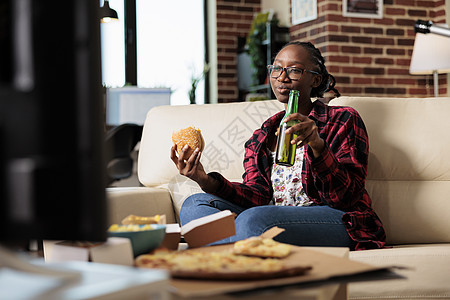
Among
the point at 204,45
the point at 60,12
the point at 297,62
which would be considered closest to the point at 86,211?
the point at 60,12

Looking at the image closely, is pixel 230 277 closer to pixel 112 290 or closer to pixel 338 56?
pixel 112 290

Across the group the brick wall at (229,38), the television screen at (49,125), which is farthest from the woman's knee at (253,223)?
the brick wall at (229,38)

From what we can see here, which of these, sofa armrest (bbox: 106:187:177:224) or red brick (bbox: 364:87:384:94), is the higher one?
red brick (bbox: 364:87:384:94)

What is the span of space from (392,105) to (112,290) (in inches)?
66.8

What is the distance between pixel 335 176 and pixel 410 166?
1.52 ft

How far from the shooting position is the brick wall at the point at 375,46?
4656mm

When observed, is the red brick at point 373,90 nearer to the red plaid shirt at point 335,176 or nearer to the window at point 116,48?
the window at point 116,48

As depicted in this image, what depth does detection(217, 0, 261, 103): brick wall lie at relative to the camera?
587cm

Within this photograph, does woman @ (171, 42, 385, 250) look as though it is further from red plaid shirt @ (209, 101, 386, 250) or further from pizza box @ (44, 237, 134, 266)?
pizza box @ (44, 237, 134, 266)

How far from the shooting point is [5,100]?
562mm

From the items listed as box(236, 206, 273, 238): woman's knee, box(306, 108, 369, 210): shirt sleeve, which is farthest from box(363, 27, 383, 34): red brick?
box(236, 206, 273, 238): woman's knee

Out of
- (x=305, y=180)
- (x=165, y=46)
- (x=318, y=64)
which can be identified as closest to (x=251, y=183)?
(x=305, y=180)

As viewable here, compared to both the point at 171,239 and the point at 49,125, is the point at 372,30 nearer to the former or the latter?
the point at 171,239

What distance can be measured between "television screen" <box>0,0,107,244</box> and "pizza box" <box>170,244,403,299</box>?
7.6 inches
